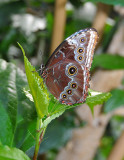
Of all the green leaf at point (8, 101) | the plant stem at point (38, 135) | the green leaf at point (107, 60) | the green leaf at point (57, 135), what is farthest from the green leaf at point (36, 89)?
the green leaf at point (57, 135)

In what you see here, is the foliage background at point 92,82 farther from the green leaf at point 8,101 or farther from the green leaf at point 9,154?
the green leaf at point 9,154

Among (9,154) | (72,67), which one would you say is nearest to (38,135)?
(9,154)

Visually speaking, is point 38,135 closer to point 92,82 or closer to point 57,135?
point 92,82

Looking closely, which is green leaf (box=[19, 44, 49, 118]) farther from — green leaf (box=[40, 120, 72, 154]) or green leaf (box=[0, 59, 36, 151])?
green leaf (box=[40, 120, 72, 154])

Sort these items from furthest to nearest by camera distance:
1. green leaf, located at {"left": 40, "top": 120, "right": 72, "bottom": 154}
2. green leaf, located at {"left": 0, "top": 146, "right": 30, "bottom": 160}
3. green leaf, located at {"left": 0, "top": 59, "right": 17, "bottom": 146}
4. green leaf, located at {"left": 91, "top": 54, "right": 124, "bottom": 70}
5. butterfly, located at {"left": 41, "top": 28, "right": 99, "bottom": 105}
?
green leaf, located at {"left": 40, "top": 120, "right": 72, "bottom": 154} → green leaf, located at {"left": 91, "top": 54, "right": 124, "bottom": 70} → butterfly, located at {"left": 41, "top": 28, "right": 99, "bottom": 105} → green leaf, located at {"left": 0, "top": 59, "right": 17, "bottom": 146} → green leaf, located at {"left": 0, "top": 146, "right": 30, "bottom": 160}

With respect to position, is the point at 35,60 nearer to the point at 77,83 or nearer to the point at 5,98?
the point at 77,83

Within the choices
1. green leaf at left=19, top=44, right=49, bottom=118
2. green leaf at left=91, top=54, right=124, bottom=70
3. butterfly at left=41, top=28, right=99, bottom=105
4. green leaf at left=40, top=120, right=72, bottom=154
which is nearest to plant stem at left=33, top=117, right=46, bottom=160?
green leaf at left=19, top=44, right=49, bottom=118
